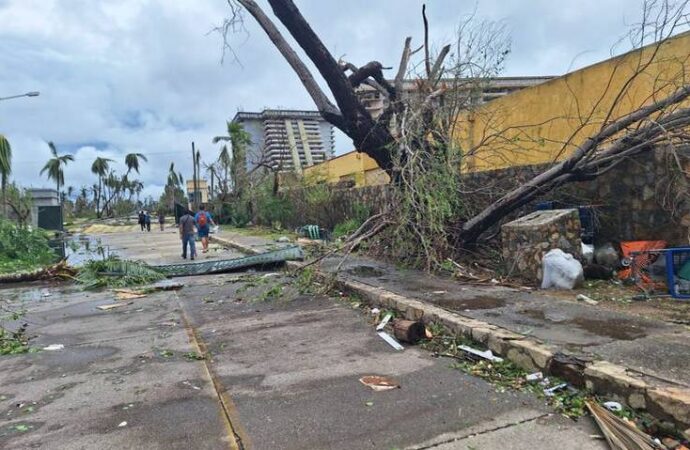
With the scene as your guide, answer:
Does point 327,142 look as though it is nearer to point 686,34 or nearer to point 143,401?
point 686,34

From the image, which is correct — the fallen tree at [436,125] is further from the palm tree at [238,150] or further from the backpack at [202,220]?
the palm tree at [238,150]

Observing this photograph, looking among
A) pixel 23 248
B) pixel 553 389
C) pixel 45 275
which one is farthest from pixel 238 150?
pixel 553 389

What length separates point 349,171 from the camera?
926 inches

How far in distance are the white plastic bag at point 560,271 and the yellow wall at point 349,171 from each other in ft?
42.5

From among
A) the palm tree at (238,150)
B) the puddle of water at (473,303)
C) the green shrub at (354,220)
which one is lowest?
the puddle of water at (473,303)

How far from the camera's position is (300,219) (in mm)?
21344

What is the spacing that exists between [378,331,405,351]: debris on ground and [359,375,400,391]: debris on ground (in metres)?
0.83

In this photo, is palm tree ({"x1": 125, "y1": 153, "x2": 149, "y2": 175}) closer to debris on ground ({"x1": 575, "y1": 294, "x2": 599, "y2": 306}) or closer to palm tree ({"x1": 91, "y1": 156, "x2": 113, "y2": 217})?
palm tree ({"x1": 91, "y1": 156, "x2": 113, "y2": 217})

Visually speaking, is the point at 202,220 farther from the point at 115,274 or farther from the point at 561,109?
the point at 561,109

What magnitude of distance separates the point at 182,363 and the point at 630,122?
6589 millimetres

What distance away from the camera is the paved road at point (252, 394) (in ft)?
10.3

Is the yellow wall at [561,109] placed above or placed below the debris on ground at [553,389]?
above

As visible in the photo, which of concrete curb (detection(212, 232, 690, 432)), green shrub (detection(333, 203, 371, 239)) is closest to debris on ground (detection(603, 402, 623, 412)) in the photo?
concrete curb (detection(212, 232, 690, 432))

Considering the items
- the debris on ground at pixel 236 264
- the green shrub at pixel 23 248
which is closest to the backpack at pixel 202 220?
the green shrub at pixel 23 248
